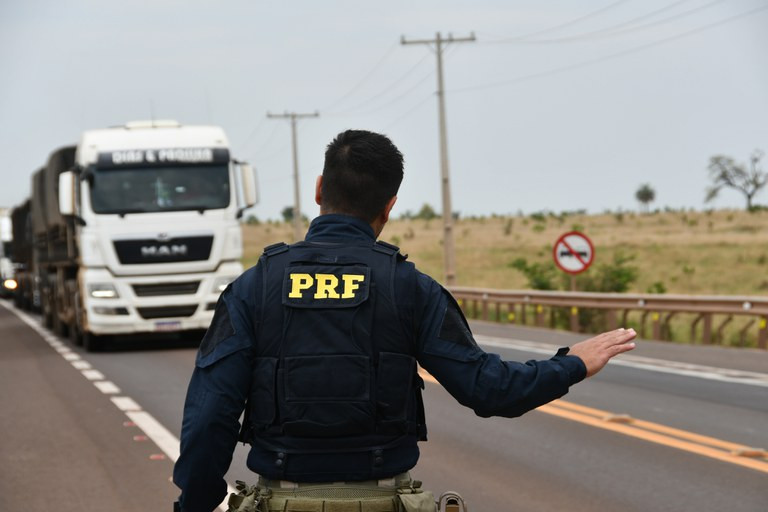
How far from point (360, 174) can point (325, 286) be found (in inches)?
13.5

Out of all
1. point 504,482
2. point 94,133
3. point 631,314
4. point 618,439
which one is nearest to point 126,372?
point 94,133

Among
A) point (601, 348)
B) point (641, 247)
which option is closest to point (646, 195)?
point (641, 247)

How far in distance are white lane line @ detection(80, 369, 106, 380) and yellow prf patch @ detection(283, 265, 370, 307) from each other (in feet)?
44.3

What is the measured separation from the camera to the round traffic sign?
25.8m

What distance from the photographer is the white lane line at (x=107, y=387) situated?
14966 mm

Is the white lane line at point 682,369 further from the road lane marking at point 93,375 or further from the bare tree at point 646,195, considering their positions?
the bare tree at point 646,195

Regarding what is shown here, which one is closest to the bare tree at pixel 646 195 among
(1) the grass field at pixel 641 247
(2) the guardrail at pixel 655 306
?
(1) the grass field at pixel 641 247

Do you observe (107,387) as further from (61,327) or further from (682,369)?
(61,327)

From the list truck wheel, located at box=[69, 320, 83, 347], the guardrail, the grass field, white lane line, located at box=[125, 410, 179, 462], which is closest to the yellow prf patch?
white lane line, located at box=[125, 410, 179, 462]

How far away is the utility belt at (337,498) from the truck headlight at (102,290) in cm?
1732

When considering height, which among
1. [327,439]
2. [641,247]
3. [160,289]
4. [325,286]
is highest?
[325,286]

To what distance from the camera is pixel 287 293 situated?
11.7 ft

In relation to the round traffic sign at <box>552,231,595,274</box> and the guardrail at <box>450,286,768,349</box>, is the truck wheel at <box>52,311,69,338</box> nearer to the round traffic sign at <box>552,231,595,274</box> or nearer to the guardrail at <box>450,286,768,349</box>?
the guardrail at <box>450,286,768,349</box>

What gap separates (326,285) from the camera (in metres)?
3.56
